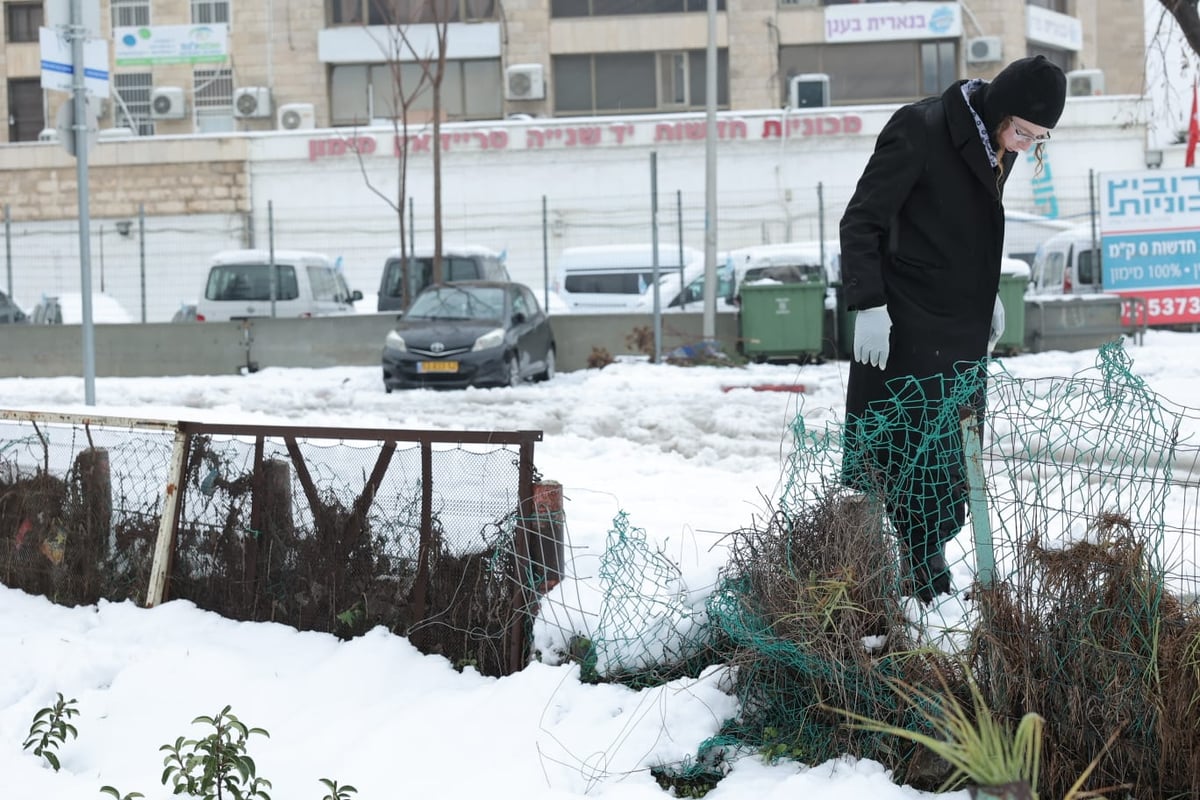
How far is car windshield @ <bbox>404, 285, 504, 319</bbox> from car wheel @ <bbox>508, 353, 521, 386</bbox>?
0.61 m

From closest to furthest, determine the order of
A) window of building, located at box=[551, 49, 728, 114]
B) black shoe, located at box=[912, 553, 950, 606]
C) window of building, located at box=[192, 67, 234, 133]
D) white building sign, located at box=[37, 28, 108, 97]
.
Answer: black shoe, located at box=[912, 553, 950, 606] < white building sign, located at box=[37, 28, 108, 97] < window of building, located at box=[551, 49, 728, 114] < window of building, located at box=[192, 67, 234, 133]

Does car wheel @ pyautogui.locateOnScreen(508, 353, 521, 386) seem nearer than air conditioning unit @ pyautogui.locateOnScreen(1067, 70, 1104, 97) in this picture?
Yes

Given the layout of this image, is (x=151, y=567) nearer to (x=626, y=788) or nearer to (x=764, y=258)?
(x=626, y=788)

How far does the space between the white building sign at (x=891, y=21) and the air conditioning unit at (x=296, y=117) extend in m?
14.0

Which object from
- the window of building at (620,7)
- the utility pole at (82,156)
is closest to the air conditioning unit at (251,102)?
the window of building at (620,7)

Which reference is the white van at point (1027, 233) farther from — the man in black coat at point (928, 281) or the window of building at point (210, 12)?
the window of building at point (210, 12)

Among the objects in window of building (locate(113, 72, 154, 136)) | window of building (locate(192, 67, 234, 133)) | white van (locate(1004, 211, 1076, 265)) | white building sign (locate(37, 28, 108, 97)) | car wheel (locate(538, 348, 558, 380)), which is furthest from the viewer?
window of building (locate(113, 72, 154, 136))

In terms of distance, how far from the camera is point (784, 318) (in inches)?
721

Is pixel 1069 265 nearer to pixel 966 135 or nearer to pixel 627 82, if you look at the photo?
pixel 966 135

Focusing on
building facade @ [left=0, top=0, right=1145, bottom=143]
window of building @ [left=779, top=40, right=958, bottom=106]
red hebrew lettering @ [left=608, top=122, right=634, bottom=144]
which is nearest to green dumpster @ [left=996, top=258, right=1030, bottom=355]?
red hebrew lettering @ [left=608, top=122, right=634, bottom=144]

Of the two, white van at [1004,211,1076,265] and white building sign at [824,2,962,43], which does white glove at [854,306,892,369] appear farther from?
white building sign at [824,2,962,43]

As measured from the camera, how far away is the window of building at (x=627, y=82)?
37625 millimetres

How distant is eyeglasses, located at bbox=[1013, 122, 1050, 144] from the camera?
14.6 ft

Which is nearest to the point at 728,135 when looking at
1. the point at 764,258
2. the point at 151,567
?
the point at 764,258
